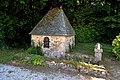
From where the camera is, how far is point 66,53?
57.8 ft

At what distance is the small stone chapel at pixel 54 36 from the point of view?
710 inches

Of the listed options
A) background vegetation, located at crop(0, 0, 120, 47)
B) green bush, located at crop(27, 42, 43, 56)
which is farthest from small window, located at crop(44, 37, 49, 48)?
background vegetation, located at crop(0, 0, 120, 47)

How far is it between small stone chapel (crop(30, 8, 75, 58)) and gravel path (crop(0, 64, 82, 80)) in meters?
4.30

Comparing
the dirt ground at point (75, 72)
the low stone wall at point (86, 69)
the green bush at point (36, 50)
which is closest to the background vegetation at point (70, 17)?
the green bush at point (36, 50)

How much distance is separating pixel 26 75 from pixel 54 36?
5948 mm

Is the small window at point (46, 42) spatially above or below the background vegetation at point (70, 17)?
below

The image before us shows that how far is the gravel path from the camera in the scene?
12.5 m

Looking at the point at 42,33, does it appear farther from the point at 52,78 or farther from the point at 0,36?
the point at 52,78

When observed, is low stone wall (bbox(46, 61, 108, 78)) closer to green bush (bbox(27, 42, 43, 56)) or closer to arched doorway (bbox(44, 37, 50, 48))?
green bush (bbox(27, 42, 43, 56))

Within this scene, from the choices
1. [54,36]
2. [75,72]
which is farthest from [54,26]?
[75,72]

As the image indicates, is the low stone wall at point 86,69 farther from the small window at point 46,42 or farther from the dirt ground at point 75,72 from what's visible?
the small window at point 46,42

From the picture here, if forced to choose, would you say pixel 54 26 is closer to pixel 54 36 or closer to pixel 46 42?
pixel 54 36

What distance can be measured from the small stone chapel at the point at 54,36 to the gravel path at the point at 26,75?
14.1 ft

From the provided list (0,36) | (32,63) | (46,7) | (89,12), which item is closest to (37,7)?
(46,7)
